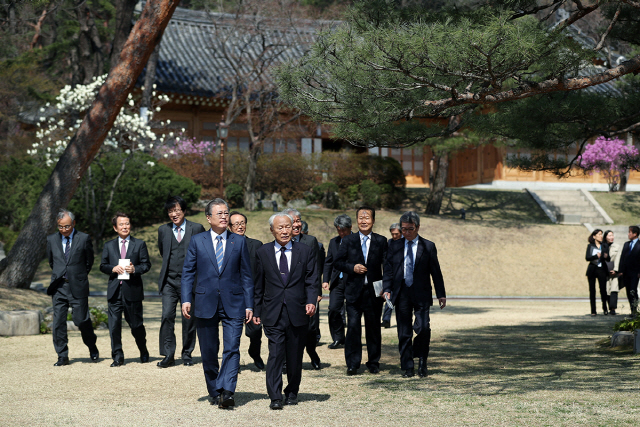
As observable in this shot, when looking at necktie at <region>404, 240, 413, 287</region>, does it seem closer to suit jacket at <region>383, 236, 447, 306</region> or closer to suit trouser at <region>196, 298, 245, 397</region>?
suit jacket at <region>383, 236, 447, 306</region>

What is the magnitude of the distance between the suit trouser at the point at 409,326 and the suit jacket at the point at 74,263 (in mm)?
3255

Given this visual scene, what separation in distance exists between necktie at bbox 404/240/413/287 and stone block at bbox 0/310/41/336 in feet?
18.4

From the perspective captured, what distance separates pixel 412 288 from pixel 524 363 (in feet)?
5.06

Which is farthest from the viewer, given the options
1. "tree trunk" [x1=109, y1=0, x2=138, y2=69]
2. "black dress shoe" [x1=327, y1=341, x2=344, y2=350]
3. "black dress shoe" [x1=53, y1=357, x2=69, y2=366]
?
"tree trunk" [x1=109, y1=0, x2=138, y2=69]

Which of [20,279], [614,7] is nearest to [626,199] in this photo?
[614,7]

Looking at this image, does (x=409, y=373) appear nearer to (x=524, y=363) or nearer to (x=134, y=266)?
(x=524, y=363)

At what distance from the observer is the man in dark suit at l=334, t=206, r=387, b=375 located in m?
6.70

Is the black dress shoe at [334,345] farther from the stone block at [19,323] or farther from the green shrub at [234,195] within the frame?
the green shrub at [234,195]

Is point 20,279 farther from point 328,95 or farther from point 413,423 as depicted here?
point 413,423

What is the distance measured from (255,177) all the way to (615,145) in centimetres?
1417

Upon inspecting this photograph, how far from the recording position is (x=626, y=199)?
2594 cm

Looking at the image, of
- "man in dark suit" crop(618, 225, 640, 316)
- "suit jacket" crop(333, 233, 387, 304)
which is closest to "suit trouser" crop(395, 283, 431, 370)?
"suit jacket" crop(333, 233, 387, 304)

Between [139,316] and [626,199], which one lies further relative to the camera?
[626,199]

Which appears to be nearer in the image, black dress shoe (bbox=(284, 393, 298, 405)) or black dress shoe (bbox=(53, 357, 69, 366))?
black dress shoe (bbox=(284, 393, 298, 405))
